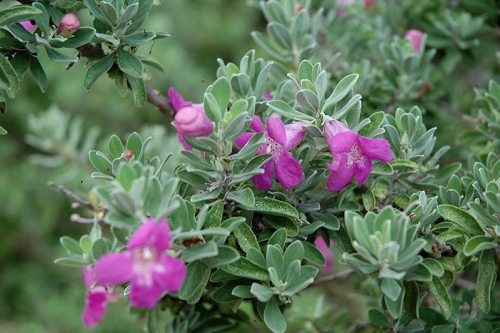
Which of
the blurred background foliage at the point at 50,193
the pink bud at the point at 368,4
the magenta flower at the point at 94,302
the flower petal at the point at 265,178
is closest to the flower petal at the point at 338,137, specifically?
the flower petal at the point at 265,178

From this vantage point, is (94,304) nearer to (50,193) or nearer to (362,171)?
(362,171)

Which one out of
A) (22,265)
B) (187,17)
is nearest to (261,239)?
(22,265)

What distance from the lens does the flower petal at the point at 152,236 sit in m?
0.85

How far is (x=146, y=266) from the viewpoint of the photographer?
0.87 meters

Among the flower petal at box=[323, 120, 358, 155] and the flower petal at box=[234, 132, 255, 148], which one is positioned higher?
the flower petal at box=[323, 120, 358, 155]

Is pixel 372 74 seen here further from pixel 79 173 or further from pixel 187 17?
pixel 187 17

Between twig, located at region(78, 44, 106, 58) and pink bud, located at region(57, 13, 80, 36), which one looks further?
twig, located at region(78, 44, 106, 58)

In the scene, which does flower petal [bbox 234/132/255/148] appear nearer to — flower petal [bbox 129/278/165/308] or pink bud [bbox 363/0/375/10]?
flower petal [bbox 129/278/165/308]

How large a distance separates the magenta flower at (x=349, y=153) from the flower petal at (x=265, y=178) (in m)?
0.10

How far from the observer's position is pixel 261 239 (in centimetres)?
115

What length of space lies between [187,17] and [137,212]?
262 cm

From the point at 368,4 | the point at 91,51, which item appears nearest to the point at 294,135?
the point at 91,51


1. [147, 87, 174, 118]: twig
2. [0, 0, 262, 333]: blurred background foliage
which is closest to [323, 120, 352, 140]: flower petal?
[147, 87, 174, 118]: twig

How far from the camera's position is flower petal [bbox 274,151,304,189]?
3.55 feet
